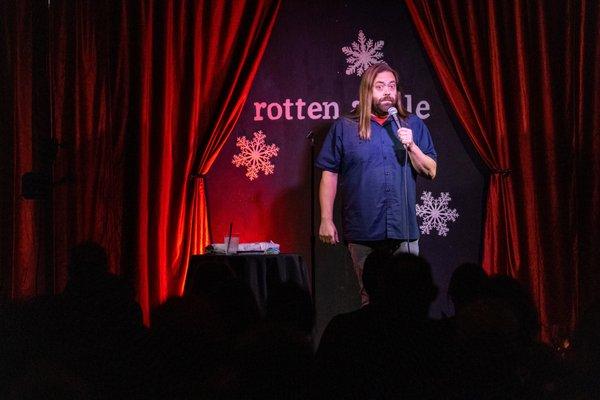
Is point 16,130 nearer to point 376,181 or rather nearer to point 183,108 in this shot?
point 183,108

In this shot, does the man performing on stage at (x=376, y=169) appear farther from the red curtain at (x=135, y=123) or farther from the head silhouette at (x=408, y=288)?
the head silhouette at (x=408, y=288)

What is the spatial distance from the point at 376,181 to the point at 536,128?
1.50m

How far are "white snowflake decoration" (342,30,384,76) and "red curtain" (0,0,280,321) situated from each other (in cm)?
66

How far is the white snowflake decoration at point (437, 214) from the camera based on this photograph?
5031 mm

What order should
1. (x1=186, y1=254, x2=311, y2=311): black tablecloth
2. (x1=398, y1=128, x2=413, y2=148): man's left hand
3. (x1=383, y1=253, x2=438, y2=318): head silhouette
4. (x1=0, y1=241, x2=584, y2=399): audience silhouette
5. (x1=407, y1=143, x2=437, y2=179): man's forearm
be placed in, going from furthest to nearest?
(x1=186, y1=254, x2=311, y2=311): black tablecloth < (x1=407, y1=143, x2=437, y2=179): man's forearm < (x1=398, y1=128, x2=413, y2=148): man's left hand < (x1=383, y1=253, x2=438, y2=318): head silhouette < (x1=0, y1=241, x2=584, y2=399): audience silhouette

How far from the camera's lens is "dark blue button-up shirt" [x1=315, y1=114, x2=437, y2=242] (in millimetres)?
4133

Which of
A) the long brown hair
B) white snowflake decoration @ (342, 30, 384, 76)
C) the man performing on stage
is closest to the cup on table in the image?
the man performing on stage

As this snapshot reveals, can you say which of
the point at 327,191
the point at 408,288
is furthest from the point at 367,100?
the point at 408,288

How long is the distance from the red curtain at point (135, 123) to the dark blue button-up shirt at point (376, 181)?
1.16 m

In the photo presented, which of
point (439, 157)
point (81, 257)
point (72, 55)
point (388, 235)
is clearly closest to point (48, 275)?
point (72, 55)

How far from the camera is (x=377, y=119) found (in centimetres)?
433

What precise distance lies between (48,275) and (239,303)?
111 inches

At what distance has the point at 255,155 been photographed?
522 centimetres

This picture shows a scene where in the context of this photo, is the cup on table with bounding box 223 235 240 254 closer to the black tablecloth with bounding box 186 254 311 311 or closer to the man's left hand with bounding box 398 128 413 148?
the black tablecloth with bounding box 186 254 311 311
